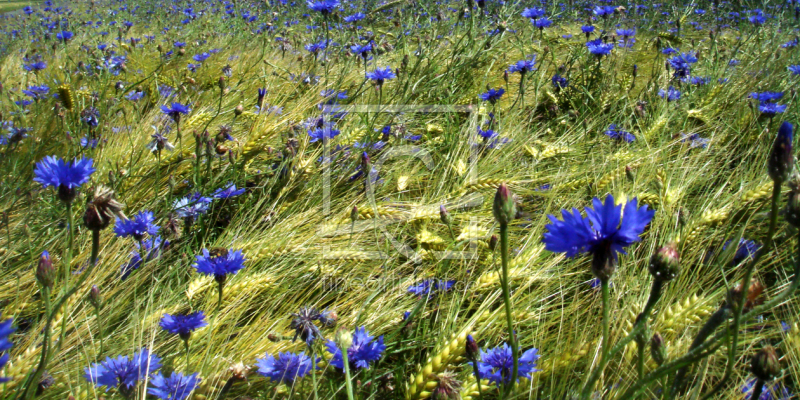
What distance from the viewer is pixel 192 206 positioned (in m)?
1.74

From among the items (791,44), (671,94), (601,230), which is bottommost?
(791,44)

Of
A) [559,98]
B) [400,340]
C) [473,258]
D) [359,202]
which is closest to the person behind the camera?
[400,340]

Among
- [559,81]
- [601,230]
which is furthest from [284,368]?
[559,81]

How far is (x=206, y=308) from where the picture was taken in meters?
1.32

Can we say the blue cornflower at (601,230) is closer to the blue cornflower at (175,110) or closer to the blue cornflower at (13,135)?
the blue cornflower at (175,110)

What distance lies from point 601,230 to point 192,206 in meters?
1.47

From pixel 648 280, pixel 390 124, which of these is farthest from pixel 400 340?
pixel 390 124

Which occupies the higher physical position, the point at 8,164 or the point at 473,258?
the point at 8,164

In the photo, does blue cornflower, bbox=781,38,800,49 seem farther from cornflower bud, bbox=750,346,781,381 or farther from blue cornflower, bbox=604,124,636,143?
cornflower bud, bbox=750,346,781,381

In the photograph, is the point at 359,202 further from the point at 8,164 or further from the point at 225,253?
the point at 8,164

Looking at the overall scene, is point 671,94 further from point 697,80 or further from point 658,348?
point 658,348

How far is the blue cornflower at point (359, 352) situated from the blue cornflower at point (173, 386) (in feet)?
0.90

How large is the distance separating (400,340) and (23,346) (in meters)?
0.86

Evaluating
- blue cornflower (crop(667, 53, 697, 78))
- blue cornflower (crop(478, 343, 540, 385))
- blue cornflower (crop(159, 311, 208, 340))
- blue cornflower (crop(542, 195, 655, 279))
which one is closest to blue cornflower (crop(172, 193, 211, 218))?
blue cornflower (crop(159, 311, 208, 340))
